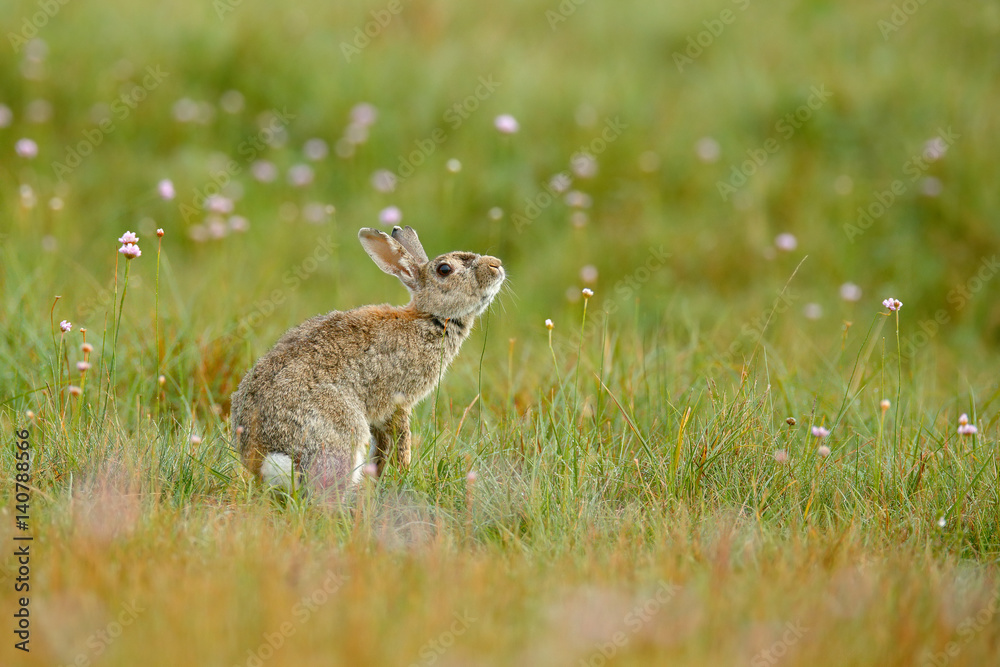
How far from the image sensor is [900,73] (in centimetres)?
964

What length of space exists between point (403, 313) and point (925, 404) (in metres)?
3.21

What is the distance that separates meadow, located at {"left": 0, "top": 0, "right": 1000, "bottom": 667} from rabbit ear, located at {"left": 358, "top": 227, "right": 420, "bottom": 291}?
41 centimetres

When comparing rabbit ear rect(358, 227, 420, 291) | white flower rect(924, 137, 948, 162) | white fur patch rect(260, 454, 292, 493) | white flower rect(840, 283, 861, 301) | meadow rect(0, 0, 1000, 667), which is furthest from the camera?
white flower rect(924, 137, 948, 162)

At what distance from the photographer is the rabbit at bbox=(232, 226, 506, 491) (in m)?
4.34

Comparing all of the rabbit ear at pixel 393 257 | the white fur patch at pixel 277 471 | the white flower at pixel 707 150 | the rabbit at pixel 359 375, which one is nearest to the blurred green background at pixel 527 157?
the white flower at pixel 707 150

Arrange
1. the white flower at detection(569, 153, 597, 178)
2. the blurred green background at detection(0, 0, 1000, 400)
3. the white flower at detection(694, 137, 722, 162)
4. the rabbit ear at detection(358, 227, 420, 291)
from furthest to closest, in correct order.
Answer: the white flower at detection(694, 137, 722, 162)
the white flower at detection(569, 153, 597, 178)
the blurred green background at detection(0, 0, 1000, 400)
the rabbit ear at detection(358, 227, 420, 291)

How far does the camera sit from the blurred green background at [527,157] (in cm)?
780

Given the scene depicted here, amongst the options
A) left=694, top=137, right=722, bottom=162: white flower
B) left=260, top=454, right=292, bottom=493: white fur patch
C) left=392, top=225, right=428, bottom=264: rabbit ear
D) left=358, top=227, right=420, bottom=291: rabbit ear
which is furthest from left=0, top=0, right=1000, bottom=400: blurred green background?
left=260, top=454, right=292, bottom=493: white fur patch

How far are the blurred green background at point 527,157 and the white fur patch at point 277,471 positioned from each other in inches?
97.6

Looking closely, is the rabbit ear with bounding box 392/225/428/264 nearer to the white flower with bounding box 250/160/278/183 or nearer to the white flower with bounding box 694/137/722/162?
the white flower with bounding box 250/160/278/183

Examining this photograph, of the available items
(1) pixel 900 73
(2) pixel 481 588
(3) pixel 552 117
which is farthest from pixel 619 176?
(2) pixel 481 588

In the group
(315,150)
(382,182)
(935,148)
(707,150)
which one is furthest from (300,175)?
(935,148)

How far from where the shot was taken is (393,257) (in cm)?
521

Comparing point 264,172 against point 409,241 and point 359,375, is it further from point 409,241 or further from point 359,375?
point 359,375
